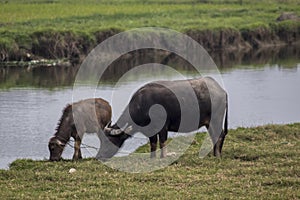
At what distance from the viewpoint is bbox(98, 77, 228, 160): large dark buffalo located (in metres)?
13.4

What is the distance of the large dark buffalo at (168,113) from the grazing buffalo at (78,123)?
3.09ft

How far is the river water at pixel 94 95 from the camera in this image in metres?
18.3

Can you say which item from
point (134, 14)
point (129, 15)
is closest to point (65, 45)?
point (129, 15)

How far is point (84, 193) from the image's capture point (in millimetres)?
10742

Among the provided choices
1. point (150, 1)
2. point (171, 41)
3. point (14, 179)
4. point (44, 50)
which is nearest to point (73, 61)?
point (44, 50)

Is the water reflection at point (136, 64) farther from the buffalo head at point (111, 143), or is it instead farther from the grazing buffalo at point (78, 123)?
the buffalo head at point (111, 143)

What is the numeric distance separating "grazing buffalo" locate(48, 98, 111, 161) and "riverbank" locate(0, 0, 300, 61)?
20.1 m

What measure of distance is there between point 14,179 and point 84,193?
173 cm

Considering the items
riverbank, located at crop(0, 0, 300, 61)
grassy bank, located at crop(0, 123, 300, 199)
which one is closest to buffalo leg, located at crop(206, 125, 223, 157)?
grassy bank, located at crop(0, 123, 300, 199)

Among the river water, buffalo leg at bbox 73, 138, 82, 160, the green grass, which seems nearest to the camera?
buffalo leg at bbox 73, 138, 82, 160

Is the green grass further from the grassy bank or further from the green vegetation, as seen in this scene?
the grassy bank

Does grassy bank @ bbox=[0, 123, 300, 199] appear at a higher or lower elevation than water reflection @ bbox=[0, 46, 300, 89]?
higher

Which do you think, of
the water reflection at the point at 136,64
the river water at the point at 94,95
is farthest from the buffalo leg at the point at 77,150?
the water reflection at the point at 136,64

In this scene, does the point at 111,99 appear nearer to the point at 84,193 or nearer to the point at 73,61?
the point at 73,61
